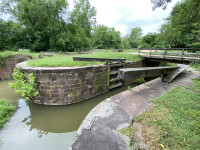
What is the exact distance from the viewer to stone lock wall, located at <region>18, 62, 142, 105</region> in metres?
3.60

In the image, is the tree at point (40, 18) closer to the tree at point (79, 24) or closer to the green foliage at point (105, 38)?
the tree at point (79, 24)

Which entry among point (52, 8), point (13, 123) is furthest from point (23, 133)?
point (52, 8)

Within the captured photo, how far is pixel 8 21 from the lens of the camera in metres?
16.1

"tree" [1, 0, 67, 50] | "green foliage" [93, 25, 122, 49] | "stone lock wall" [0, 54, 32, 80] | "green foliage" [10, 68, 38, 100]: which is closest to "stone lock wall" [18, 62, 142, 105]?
"green foliage" [10, 68, 38, 100]

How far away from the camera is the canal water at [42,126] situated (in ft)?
7.88

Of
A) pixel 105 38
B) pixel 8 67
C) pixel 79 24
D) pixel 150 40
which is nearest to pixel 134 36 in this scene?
pixel 150 40

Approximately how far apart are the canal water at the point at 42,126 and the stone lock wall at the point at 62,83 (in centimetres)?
32

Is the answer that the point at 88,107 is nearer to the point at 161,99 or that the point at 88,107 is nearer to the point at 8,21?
the point at 161,99

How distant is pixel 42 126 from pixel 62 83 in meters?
1.68

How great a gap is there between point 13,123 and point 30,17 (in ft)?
71.3

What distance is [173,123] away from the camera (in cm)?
→ 145

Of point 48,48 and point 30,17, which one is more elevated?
point 30,17

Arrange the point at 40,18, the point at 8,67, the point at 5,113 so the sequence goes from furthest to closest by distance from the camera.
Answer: the point at 40,18, the point at 8,67, the point at 5,113

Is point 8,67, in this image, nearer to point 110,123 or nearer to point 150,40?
point 110,123
